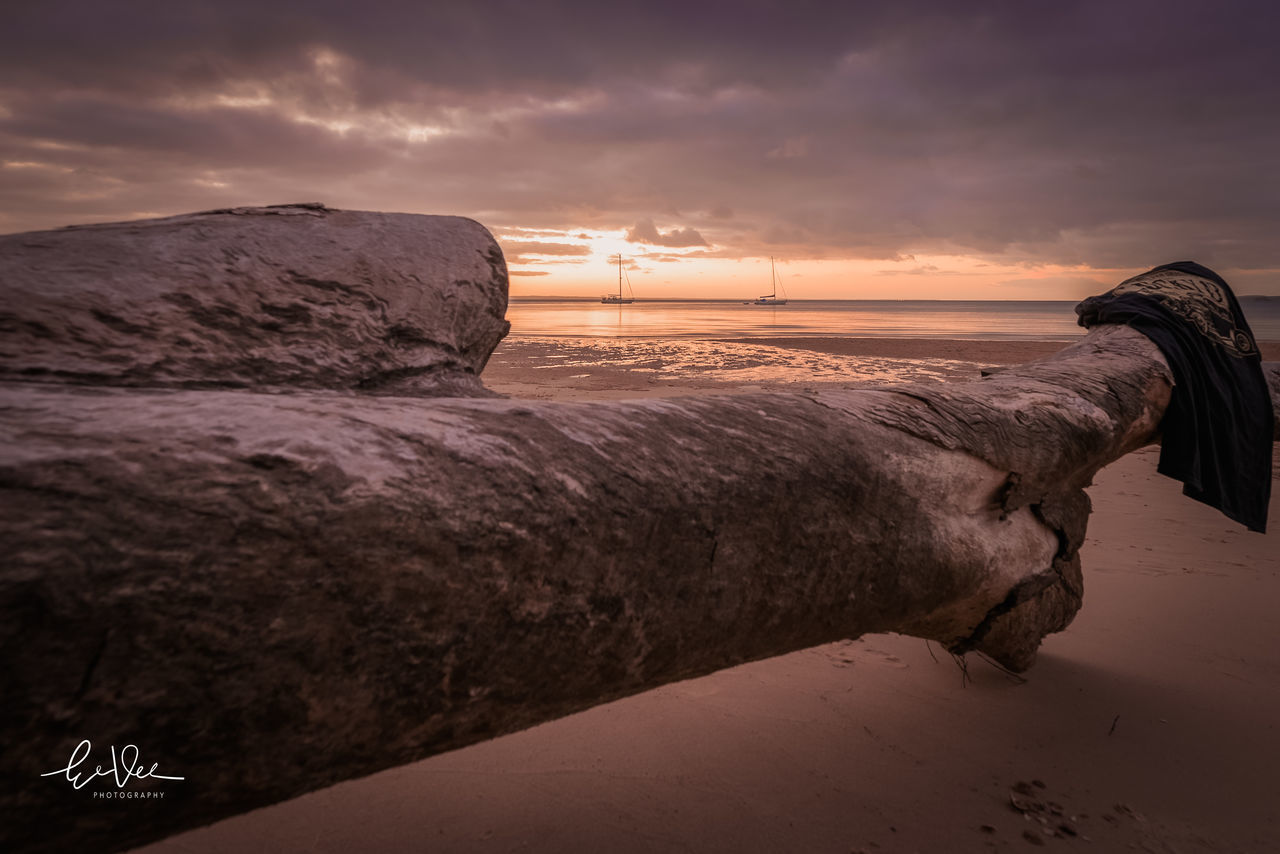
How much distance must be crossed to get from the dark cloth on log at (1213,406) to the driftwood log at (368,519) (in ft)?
2.69

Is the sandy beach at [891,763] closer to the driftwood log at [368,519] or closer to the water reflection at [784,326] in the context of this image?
the driftwood log at [368,519]

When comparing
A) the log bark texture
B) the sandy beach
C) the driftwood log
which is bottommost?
the sandy beach

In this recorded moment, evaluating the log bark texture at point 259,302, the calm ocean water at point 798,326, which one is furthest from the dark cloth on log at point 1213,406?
the calm ocean water at point 798,326

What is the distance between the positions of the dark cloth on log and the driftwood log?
0.82m

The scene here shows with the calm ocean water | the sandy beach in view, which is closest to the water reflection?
the calm ocean water

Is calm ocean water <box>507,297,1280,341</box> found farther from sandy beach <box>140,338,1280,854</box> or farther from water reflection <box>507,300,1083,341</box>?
sandy beach <box>140,338,1280,854</box>

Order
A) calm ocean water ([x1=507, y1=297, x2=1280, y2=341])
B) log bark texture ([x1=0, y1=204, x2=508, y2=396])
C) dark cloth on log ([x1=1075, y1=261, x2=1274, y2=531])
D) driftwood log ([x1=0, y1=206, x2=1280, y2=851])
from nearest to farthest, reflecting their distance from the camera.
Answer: driftwood log ([x1=0, y1=206, x2=1280, y2=851]) < log bark texture ([x1=0, y1=204, x2=508, y2=396]) < dark cloth on log ([x1=1075, y1=261, x2=1274, y2=531]) < calm ocean water ([x1=507, y1=297, x2=1280, y2=341])

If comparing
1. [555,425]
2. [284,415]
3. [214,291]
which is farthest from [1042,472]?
[214,291]

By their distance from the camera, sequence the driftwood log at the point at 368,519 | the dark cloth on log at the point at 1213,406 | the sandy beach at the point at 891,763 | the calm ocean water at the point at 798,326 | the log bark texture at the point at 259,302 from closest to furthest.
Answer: the driftwood log at the point at 368,519, the log bark texture at the point at 259,302, the sandy beach at the point at 891,763, the dark cloth on log at the point at 1213,406, the calm ocean water at the point at 798,326

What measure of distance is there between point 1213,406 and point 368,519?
3379mm

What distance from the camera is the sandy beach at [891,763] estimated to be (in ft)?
Answer: 6.55

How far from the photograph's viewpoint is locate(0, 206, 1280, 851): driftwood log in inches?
38.4

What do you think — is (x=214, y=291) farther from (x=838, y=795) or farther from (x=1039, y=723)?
(x=1039, y=723)

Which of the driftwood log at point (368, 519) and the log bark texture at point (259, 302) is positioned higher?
the log bark texture at point (259, 302)
